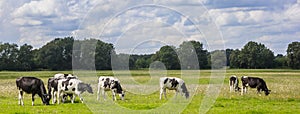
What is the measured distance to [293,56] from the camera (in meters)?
136

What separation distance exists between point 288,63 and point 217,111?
120 metres

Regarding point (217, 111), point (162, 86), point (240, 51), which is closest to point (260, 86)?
point (162, 86)

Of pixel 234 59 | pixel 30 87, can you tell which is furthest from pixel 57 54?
pixel 30 87

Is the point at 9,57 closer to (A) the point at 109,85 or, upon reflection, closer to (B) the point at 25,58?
(B) the point at 25,58

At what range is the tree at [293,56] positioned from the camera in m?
134

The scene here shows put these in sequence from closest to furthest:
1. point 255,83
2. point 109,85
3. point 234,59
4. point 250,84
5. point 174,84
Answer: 1. point 109,85
2. point 174,84
3. point 255,83
4. point 250,84
5. point 234,59

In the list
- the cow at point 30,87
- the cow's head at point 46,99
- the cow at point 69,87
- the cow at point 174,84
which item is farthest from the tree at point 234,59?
the cow's head at point 46,99

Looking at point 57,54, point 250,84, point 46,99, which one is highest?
point 57,54

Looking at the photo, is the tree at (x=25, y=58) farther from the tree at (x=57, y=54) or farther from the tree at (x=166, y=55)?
the tree at (x=166, y=55)

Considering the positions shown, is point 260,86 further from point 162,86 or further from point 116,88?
point 116,88

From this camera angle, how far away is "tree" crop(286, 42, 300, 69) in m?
134

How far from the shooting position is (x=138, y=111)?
22312mm

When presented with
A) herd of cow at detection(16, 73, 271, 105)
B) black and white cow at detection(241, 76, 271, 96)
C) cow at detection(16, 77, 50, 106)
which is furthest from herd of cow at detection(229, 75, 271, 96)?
cow at detection(16, 77, 50, 106)

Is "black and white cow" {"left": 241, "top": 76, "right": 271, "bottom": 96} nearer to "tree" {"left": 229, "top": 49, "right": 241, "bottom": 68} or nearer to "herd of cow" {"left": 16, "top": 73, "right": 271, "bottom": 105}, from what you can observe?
"herd of cow" {"left": 16, "top": 73, "right": 271, "bottom": 105}
